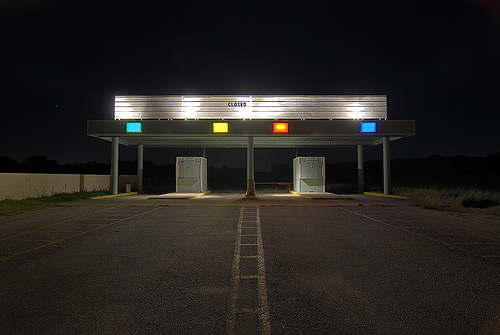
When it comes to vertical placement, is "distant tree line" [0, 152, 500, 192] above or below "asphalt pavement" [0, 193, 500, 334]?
above

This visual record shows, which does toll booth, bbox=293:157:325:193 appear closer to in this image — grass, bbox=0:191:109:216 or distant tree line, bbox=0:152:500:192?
grass, bbox=0:191:109:216

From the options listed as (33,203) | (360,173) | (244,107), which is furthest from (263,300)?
(360,173)

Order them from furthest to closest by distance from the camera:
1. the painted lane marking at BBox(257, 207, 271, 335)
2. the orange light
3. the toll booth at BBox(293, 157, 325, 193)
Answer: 1. the toll booth at BBox(293, 157, 325, 193)
2. the orange light
3. the painted lane marking at BBox(257, 207, 271, 335)

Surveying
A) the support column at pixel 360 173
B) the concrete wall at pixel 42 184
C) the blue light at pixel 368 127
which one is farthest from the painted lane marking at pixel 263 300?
the support column at pixel 360 173

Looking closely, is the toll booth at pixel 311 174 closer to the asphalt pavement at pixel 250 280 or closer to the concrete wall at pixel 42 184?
the asphalt pavement at pixel 250 280

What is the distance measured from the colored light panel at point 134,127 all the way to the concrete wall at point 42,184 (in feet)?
21.1

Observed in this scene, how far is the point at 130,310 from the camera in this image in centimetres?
376

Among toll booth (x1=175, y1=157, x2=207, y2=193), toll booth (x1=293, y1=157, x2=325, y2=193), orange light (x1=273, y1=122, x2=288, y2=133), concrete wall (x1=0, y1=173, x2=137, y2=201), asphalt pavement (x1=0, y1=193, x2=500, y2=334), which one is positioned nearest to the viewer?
asphalt pavement (x1=0, y1=193, x2=500, y2=334)

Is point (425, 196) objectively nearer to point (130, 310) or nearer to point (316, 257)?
point (316, 257)

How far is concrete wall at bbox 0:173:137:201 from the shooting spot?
17.7 metres

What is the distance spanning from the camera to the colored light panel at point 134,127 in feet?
68.9

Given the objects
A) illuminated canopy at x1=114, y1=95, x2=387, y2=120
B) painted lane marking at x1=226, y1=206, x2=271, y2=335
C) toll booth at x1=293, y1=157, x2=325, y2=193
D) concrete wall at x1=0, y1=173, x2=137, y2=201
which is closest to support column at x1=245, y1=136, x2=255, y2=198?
illuminated canopy at x1=114, y1=95, x2=387, y2=120

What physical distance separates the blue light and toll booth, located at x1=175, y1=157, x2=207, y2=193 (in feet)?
42.3

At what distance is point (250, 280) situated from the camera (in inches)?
188
